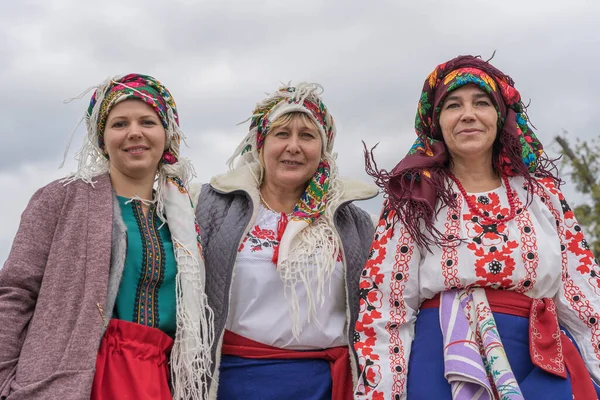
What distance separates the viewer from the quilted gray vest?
2.97m

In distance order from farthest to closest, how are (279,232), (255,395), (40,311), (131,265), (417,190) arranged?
1. (279,232)
2. (255,395)
3. (417,190)
4. (131,265)
5. (40,311)

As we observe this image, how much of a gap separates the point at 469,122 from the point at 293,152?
2.91ft

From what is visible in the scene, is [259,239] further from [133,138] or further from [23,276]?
[23,276]

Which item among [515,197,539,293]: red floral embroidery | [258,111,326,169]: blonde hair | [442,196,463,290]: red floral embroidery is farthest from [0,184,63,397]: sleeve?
[515,197,539,293]: red floral embroidery

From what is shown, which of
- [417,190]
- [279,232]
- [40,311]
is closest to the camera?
[40,311]

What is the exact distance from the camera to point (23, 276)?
2414 mm

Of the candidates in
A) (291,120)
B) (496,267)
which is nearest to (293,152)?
(291,120)

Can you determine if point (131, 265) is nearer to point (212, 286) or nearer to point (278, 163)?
point (212, 286)

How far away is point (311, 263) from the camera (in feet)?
10.1

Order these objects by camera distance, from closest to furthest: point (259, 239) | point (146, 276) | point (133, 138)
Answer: point (146, 276) < point (133, 138) < point (259, 239)

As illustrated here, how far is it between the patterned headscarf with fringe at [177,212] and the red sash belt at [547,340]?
1.17 metres

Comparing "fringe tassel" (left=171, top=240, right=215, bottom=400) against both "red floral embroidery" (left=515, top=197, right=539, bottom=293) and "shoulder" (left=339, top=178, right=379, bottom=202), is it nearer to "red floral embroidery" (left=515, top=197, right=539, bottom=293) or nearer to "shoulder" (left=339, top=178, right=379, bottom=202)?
"shoulder" (left=339, top=178, right=379, bottom=202)

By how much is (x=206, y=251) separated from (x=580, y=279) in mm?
1634

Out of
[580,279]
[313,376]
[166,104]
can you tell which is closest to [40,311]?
[166,104]
